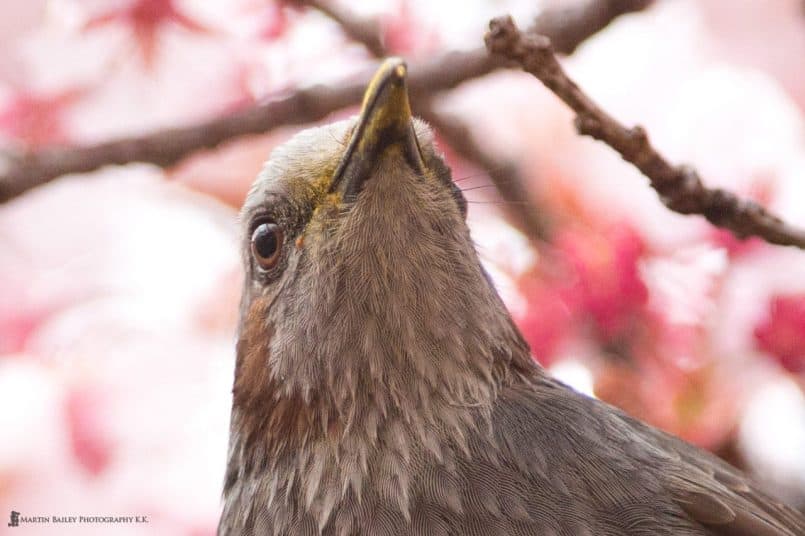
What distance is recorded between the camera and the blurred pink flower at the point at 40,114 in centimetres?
235

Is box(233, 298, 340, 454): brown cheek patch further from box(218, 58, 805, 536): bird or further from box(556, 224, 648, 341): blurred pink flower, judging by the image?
box(556, 224, 648, 341): blurred pink flower

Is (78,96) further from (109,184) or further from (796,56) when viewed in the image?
(796,56)

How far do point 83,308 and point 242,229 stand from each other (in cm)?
74

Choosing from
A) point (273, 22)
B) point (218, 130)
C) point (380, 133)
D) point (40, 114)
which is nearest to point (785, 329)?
point (380, 133)

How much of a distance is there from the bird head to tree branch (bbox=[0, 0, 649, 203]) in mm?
301

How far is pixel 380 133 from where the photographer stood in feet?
4.68

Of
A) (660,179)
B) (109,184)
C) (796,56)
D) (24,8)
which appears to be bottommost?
(660,179)

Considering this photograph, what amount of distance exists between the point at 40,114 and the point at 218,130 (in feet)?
2.23

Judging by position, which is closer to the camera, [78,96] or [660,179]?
[660,179]

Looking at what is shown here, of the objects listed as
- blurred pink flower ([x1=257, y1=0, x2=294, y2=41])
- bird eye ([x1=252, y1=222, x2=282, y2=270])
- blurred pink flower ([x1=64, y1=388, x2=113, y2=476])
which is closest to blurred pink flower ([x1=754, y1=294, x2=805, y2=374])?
bird eye ([x1=252, y1=222, x2=282, y2=270])

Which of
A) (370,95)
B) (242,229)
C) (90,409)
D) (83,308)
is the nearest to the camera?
(370,95)

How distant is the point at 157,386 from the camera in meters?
2.29

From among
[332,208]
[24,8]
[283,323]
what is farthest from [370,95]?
[24,8]

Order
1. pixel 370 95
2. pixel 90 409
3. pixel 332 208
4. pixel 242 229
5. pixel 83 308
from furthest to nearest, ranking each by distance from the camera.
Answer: pixel 83 308, pixel 90 409, pixel 242 229, pixel 332 208, pixel 370 95
